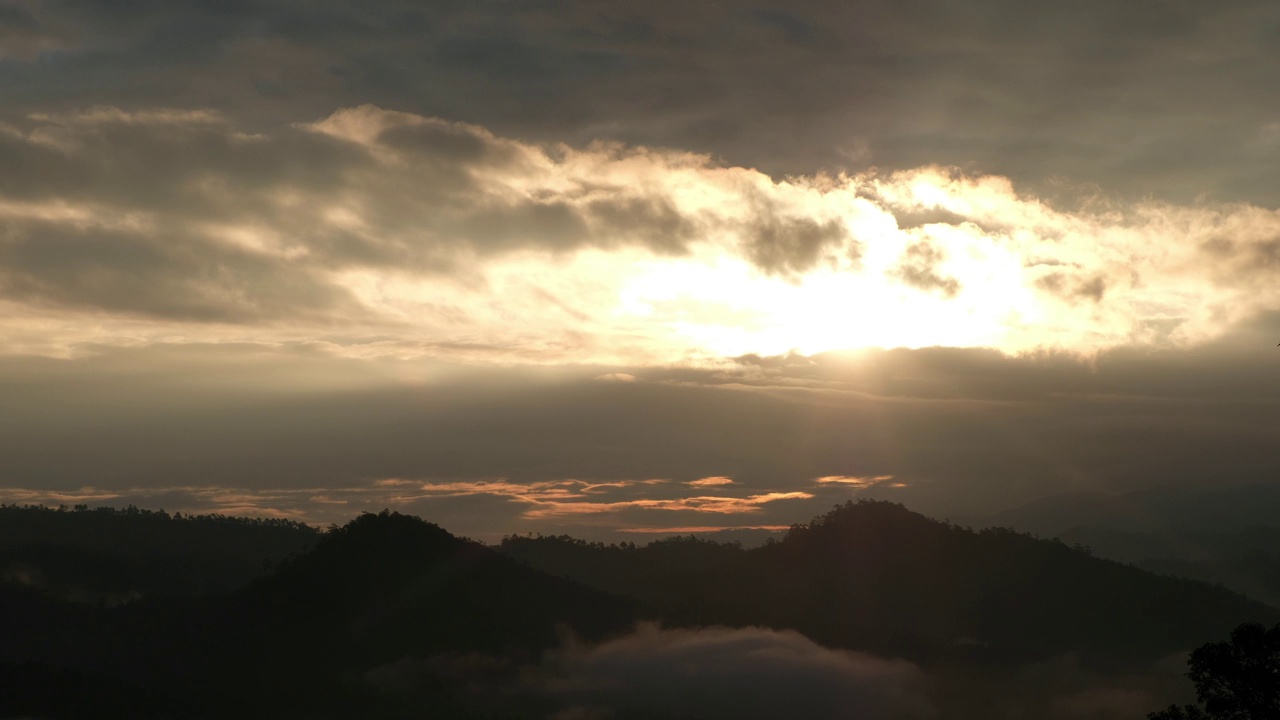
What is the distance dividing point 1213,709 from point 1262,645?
600cm

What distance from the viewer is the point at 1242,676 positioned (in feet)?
265

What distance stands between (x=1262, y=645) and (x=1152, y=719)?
34.0ft

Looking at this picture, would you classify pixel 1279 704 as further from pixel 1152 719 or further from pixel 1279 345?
pixel 1279 345

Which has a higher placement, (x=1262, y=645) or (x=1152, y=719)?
(x=1262, y=645)

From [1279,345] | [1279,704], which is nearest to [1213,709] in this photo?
[1279,704]

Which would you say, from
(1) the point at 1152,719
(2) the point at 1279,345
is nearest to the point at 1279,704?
(1) the point at 1152,719

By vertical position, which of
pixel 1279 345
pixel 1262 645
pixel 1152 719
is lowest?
pixel 1152 719

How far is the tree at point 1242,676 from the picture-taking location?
263 ft

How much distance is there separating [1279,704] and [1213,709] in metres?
4.38

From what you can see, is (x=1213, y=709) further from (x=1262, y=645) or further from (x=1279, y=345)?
(x=1279, y=345)

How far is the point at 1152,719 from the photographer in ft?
258

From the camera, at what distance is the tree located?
80.1 meters

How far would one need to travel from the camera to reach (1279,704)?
261 feet

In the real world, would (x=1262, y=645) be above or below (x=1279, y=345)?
below
